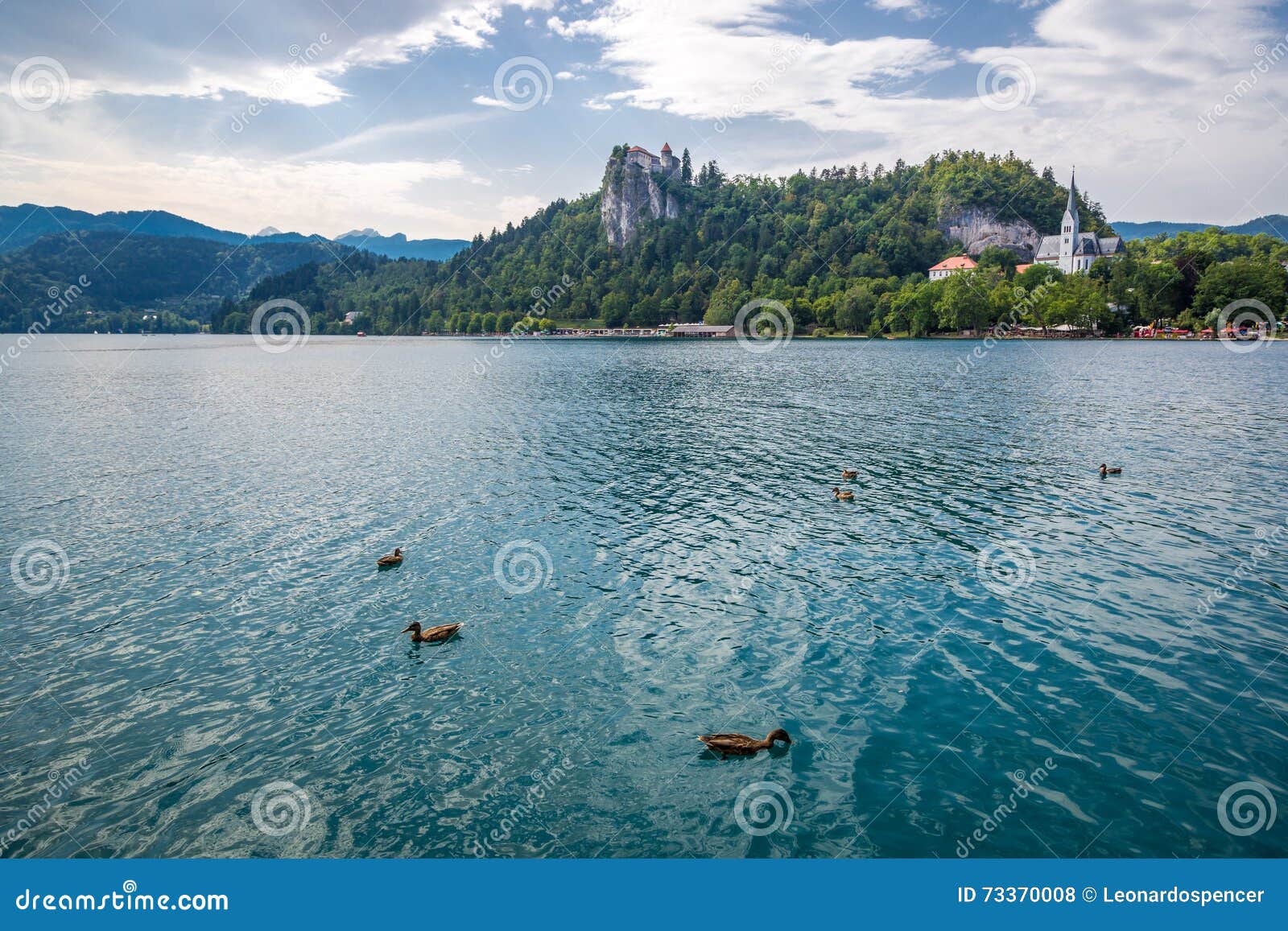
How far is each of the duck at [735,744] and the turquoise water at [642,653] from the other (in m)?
0.22

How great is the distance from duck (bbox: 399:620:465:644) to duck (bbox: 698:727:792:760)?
8.82 meters

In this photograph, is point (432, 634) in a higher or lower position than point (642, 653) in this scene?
higher

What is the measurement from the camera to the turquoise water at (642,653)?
12750 millimetres

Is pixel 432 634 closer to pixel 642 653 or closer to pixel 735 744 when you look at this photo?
pixel 642 653

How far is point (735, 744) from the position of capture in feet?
47.8

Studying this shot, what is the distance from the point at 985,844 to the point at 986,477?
104ft

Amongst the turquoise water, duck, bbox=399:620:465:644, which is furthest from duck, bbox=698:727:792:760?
duck, bbox=399:620:465:644

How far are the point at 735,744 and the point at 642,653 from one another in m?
5.14

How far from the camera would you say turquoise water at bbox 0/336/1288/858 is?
12750 millimetres

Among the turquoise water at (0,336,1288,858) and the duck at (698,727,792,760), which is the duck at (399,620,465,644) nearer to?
the turquoise water at (0,336,1288,858)

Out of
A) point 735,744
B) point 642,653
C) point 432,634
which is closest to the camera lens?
point 735,744

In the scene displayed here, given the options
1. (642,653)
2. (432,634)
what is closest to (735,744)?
(642,653)

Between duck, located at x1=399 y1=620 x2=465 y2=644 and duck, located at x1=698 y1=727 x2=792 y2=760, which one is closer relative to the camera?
duck, located at x1=698 y1=727 x2=792 y2=760

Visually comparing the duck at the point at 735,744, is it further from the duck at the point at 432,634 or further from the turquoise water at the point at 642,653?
the duck at the point at 432,634
